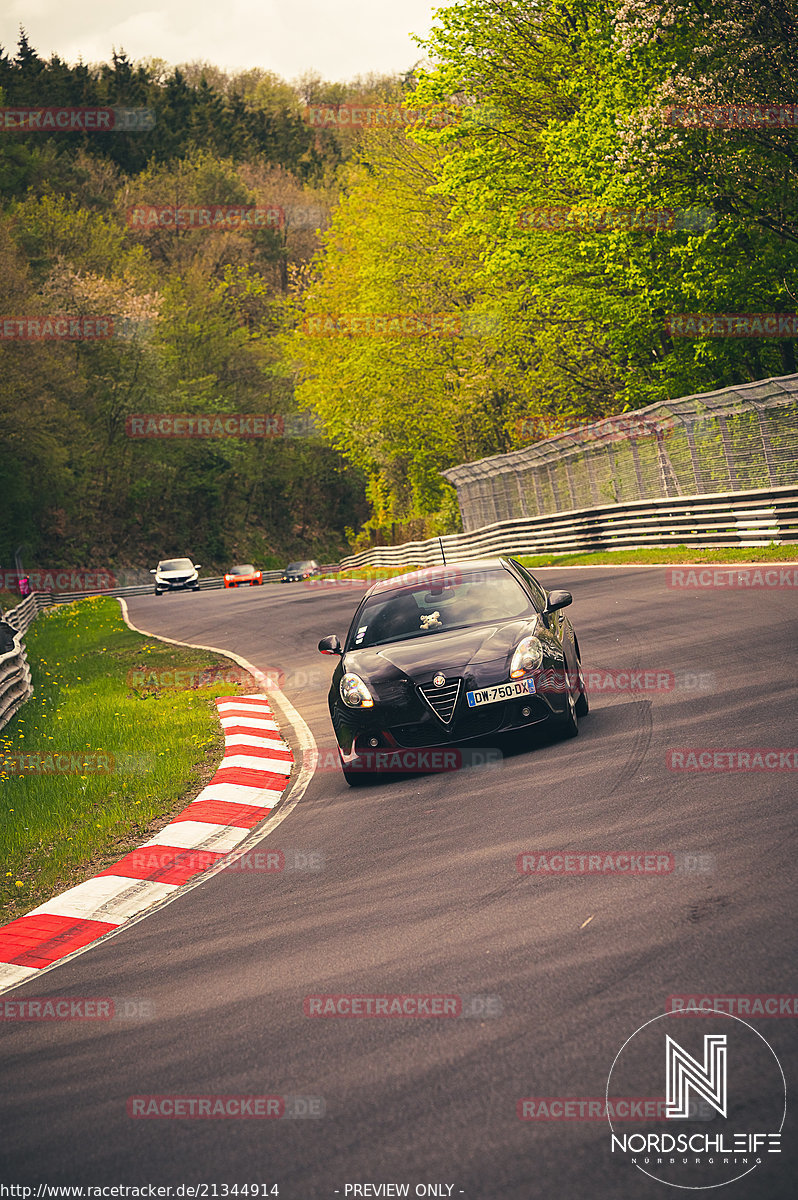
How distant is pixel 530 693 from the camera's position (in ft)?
27.8

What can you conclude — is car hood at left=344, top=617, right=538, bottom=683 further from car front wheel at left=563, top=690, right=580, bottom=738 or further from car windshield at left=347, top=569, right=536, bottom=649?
car front wheel at left=563, top=690, right=580, bottom=738

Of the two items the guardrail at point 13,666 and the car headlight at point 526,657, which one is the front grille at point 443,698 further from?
the guardrail at point 13,666

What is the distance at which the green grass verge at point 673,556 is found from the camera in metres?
19.5

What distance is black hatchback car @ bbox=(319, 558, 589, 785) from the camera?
8.48m

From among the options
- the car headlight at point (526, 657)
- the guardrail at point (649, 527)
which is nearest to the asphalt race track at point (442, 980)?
the car headlight at point (526, 657)

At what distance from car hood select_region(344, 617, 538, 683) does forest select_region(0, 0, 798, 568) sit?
19.2m

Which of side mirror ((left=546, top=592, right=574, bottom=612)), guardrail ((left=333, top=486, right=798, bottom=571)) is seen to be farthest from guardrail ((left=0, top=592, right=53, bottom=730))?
guardrail ((left=333, top=486, right=798, bottom=571))

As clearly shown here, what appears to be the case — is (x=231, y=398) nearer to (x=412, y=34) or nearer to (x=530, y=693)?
(x=412, y=34)

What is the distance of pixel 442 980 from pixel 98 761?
7460mm

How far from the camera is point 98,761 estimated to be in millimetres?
11297

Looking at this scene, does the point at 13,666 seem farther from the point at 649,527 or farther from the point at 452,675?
the point at 649,527

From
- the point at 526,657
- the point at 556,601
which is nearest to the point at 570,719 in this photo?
the point at 526,657

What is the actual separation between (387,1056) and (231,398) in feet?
259

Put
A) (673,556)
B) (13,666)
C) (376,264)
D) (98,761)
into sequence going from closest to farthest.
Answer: (98,761), (13,666), (673,556), (376,264)
